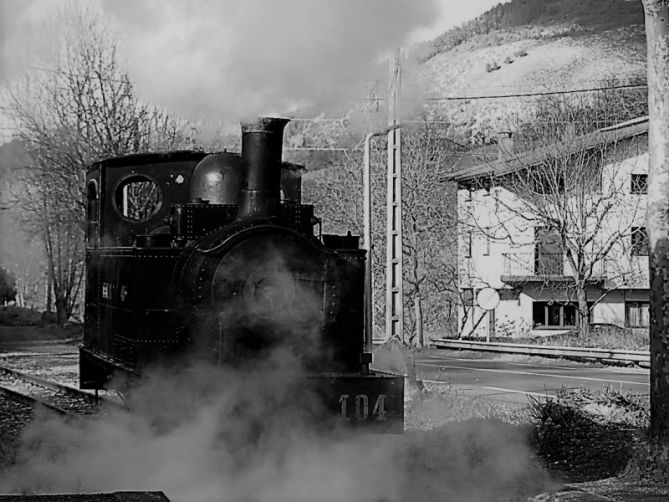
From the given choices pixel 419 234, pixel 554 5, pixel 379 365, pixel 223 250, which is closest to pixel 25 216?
pixel 419 234

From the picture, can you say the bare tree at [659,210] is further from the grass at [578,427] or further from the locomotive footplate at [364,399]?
the locomotive footplate at [364,399]

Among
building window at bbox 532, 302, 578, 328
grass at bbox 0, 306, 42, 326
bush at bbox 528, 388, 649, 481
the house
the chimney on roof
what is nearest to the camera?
bush at bbox 528, 388, 649, 481

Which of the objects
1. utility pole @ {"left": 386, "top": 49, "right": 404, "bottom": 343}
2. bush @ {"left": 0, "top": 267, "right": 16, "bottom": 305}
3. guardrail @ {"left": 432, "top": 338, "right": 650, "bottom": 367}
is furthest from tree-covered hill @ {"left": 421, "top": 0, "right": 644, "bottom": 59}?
utility pole @ {"left": 386, "top": 49, "right": 404, "bottom": 343}

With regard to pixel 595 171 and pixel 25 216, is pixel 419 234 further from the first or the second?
pixel 25 216

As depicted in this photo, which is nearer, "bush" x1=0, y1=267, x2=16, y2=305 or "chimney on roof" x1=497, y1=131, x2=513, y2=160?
"bush" x1=0, y1=267, x2=16, y2=305

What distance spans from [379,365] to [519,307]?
2780 cm

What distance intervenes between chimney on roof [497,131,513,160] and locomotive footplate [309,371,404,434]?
31.3m

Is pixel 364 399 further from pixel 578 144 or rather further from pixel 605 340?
pixel 578 144

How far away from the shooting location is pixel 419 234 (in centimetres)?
4056

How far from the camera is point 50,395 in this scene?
15047mm

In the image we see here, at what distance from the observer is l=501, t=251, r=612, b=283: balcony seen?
36.6m

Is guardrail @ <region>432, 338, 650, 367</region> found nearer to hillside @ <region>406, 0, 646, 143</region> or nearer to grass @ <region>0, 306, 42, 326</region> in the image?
grass @ <region>0, 306, 42, 326</region>

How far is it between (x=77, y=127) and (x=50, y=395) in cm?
1343

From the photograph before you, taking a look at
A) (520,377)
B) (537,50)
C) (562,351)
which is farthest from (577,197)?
(537,50)
